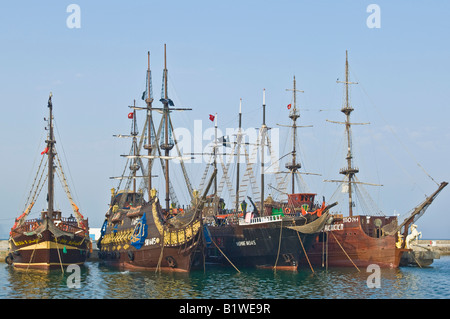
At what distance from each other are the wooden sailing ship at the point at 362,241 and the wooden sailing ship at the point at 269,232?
365 cm

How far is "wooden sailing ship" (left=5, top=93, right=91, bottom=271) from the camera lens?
51750 millimetres

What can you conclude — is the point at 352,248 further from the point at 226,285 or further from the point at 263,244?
the point at 226,285

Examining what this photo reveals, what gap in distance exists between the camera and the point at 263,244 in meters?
56.1

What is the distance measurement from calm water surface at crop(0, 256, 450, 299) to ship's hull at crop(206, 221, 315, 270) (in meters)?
2.01

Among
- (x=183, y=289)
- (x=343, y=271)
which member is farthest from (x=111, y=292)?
(x=343, y=271)

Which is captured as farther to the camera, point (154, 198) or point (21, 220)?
point (21, 220)

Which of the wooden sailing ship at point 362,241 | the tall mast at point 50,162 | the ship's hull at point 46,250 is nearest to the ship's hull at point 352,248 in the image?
the wooden sailing ship at point 362,241

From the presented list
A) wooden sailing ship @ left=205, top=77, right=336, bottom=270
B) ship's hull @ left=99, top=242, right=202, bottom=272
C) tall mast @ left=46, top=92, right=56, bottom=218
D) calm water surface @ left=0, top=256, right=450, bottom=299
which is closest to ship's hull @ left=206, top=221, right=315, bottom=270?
wooden sailing ship @ left=205, top=77, right=336, bottom=270

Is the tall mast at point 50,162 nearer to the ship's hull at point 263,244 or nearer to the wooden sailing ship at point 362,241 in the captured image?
the ship's hull at point 263,244

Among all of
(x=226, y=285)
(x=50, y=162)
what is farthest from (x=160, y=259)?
(x=50, y=162)

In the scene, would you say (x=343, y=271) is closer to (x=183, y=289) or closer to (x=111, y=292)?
(x=183, y=289)
